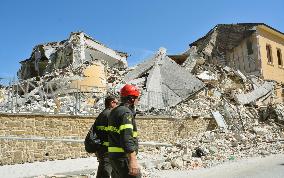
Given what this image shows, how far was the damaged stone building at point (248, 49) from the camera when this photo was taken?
93.6 feet

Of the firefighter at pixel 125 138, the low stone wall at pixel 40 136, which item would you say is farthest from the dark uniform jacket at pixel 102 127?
the low stone wall at pixel 40 136

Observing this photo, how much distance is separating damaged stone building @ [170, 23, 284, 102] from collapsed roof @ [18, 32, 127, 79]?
7.13 metres

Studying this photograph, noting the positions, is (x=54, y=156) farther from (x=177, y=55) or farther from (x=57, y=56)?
(x=57, y=56)

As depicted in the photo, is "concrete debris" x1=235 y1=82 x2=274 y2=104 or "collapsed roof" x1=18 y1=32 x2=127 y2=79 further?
"collapsed roof" x1=18 y1=32 x2=127 y2=79

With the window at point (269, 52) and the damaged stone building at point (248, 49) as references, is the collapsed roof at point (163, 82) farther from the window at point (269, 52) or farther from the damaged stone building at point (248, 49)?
the window at point (269, 52)

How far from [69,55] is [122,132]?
25801 mm

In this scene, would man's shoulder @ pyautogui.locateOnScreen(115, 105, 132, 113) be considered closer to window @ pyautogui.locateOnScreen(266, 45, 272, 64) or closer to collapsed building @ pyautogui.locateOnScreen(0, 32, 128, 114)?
collapsed building @ pyautogui.locateOnScreen(0, 32, 128, 114)

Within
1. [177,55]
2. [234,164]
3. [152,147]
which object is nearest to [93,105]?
[152,147]

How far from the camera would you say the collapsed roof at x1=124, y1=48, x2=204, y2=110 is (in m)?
18.3

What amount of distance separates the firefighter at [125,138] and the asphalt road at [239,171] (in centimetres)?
502

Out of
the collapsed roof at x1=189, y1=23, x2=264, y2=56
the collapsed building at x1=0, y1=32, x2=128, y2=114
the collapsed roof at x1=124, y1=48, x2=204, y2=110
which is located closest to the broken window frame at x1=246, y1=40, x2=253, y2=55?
the collapsed roof at x1=189, y1=23, x2=264, y2=56

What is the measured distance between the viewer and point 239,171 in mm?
9695

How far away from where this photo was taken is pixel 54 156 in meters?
13.0

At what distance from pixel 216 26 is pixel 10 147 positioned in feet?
72.1
